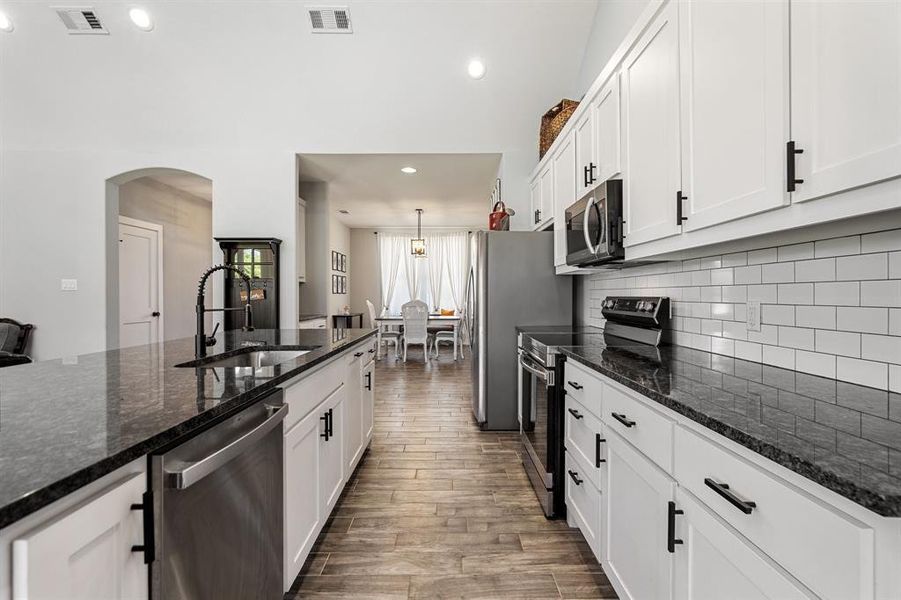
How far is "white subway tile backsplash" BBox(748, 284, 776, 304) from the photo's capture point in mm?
1423

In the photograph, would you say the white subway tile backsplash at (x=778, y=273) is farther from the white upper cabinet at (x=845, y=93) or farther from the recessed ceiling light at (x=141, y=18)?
the recessed ceiling light at (x=141, y=18)

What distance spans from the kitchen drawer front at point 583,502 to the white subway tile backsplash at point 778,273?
38.6 inches

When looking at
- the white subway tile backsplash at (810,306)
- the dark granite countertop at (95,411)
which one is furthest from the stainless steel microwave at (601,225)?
the dark granite countertop at (95,411)

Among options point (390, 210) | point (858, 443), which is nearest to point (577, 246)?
point (858, 443)

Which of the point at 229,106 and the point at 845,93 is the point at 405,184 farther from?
the point at 845,93

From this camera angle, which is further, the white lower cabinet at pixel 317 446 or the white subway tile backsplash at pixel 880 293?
the white lower cabinet at pixel 317 446

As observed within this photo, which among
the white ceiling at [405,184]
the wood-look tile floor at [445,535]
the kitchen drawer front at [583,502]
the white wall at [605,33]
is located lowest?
the wood-look tile floor at [445,535]

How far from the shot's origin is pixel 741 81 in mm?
1152

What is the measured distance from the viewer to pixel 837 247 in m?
1.18

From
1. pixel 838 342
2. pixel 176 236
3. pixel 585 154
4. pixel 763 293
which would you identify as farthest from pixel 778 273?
pixel 176 236

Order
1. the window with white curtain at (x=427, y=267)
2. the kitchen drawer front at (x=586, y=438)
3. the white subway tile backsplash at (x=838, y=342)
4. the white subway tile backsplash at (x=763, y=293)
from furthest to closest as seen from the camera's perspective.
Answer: the window with white curtain at (x=427, y=267) < the kitchen drawer front at (x=586, y=438) < the white subway tile backsplash at (x=763, y=293) < the white subway tile backsplash at (x=838, y=342)

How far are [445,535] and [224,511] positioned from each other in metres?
1.22

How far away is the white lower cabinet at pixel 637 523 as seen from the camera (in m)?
1.08

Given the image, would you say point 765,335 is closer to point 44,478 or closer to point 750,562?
point 750,562
